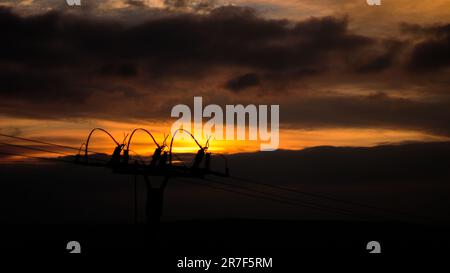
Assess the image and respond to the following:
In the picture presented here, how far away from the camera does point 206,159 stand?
48344 mm

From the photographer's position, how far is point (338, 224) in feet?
536

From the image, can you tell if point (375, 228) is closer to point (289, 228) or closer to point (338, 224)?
point (338, 224)
